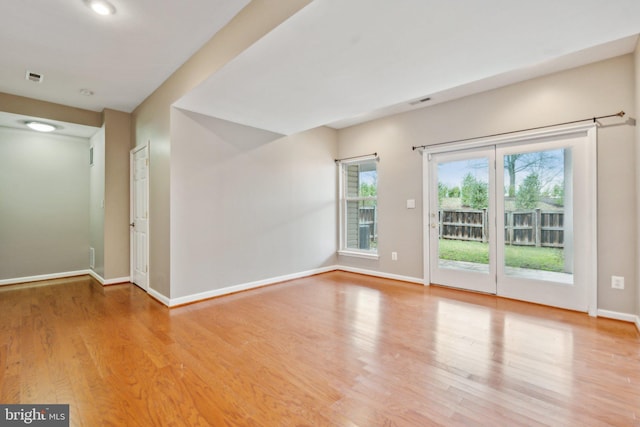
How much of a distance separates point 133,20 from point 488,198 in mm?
4311

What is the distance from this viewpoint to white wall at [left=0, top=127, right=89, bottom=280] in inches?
179

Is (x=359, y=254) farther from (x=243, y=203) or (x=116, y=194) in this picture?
(x=116, y=194)

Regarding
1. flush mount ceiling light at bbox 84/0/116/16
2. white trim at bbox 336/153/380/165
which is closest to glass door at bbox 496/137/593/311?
white trim at bbox 336/153/380/165

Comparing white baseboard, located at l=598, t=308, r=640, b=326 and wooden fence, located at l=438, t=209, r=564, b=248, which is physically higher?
wooden fence, located at l=438, t=209, r=564, b=248

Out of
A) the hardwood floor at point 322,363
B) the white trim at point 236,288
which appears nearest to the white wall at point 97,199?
the hardwood floor at point 322,363

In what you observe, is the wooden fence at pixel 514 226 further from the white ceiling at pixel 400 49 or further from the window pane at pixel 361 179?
the white ceiling at pixel 400 49

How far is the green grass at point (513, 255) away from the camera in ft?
11.2

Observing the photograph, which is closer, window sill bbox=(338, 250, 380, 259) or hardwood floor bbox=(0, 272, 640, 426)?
hardwood floor bbox=(0, 272, 640, 426)

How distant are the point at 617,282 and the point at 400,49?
3.23m

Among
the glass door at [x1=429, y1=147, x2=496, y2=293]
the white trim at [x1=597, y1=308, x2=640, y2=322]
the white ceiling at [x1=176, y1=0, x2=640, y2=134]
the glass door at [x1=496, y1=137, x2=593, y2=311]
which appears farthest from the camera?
the glass door at [x1=429, y1=147, x2=496, y2=293]

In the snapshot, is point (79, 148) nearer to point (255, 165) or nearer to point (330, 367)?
point (255, 165)

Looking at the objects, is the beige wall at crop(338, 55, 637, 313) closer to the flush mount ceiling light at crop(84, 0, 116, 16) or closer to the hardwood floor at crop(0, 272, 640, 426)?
the hardwood floor at crop(0, 272, 640, 426)

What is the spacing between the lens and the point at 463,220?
13.5ft

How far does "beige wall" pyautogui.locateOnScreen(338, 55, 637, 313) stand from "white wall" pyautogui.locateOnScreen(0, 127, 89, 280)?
5.05m
